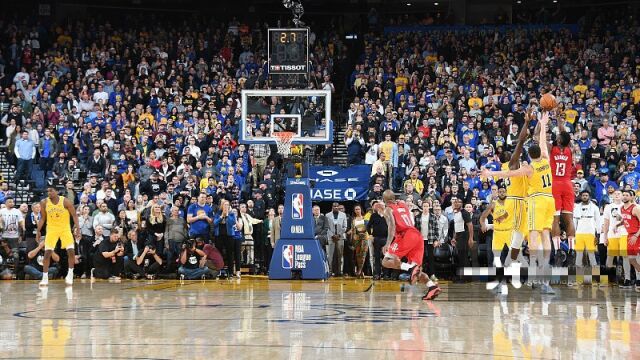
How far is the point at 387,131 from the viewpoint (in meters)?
24.9

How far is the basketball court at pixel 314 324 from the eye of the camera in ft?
28.4

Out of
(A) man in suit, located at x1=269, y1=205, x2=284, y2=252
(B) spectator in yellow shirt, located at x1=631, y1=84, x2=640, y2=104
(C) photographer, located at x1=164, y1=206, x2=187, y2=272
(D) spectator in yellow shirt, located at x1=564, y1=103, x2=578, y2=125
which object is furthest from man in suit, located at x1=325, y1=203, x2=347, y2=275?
(B) spectator in yellow shirt, located at x1=631, y1=84, x2=640, y2=104

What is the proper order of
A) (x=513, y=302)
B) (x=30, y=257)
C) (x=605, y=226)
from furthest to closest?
(x=30, y=257) → (x=605, y=226) → (x=513, y=302)

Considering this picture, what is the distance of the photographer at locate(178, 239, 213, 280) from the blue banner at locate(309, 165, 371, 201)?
4233 mm

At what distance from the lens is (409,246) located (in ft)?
47.4

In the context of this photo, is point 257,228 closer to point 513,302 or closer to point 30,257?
point 30,257

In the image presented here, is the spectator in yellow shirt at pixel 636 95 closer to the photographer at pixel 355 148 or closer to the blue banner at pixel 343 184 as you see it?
the photographer at pixel 355 148

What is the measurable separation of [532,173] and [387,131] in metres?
10.6

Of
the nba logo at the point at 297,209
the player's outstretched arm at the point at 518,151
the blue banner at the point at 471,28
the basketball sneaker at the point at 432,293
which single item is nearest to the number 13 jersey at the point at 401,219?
the basketball sneaker at the point at 432,293

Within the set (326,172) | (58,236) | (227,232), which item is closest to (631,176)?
(326,172)

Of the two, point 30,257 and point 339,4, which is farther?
point 339,4

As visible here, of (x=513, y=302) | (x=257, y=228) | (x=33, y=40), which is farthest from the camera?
(x=33, y=40)

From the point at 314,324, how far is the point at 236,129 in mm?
15775

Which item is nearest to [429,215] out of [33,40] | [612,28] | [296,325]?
[296,325]
